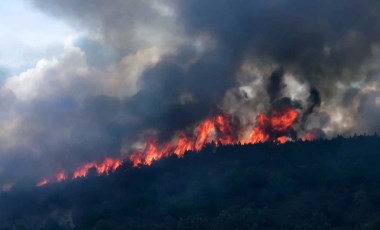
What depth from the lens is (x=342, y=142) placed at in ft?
577

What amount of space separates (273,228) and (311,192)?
22.8 m

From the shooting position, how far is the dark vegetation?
444ft

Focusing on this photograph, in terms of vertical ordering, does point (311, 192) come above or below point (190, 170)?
below

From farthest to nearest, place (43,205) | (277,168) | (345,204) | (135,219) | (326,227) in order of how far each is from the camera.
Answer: (43,205), (277,168), (135,219), (345,204), (326,227)

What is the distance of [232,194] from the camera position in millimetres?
159250

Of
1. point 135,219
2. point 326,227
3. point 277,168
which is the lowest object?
point 326,227

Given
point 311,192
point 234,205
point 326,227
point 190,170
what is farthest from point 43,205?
point 326,227

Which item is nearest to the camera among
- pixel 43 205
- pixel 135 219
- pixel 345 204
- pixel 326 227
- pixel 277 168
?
pixel 326 227

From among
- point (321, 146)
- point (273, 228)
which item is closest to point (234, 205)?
point (273, 228)

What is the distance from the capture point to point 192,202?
154375 millimetres

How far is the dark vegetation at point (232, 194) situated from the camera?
135 meters

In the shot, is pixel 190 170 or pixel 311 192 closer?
pixel 311 192

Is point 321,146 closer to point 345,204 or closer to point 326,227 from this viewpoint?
point 345,204

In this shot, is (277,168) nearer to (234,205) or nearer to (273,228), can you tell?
(234,205)
